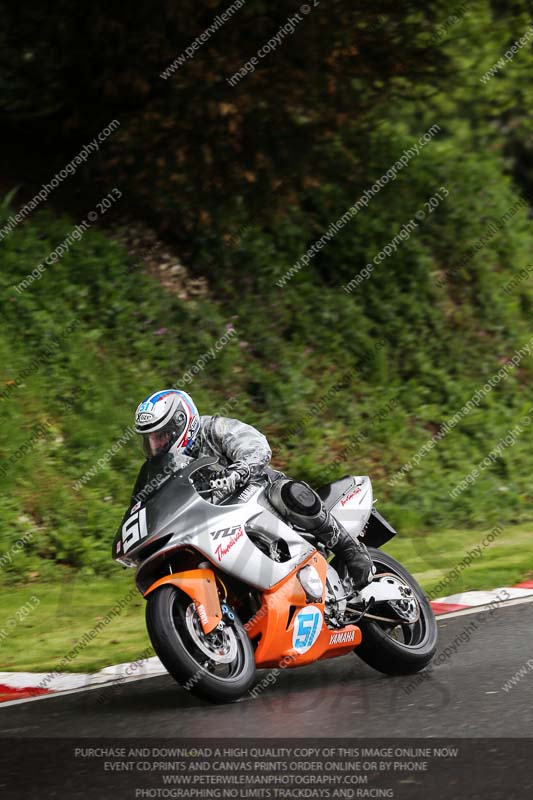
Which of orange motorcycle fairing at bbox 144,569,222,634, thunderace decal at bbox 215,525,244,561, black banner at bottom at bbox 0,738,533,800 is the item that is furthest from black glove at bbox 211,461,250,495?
black banner at bottom at bbox 0,738,533,800

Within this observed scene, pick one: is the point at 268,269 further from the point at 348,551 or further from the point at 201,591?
the point at 201,591

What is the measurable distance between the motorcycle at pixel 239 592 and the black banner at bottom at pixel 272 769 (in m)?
0.55

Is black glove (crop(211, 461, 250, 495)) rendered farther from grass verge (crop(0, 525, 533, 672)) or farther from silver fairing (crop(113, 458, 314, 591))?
grass verge (crop(0, 525, 533, 672))

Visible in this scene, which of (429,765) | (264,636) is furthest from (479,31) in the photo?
(429,765)

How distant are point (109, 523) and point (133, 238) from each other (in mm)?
5057

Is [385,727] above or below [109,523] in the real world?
above

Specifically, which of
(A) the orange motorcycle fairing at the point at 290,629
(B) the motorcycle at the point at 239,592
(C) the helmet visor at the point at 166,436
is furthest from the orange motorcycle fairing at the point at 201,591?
(C) the helmet visor at the point at 166,436

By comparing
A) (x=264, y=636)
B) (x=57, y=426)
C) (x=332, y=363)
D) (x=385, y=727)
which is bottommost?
(x=57, y=426)

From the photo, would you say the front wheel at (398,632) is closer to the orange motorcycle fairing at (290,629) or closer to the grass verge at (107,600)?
the orange motorcycle fairing at (290,629)

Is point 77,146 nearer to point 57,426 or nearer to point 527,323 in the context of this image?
point 57,426

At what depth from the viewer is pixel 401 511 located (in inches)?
486

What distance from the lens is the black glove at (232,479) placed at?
6.21 m

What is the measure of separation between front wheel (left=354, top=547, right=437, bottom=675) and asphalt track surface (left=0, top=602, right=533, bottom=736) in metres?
0.09

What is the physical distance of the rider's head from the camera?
6.32 metres
